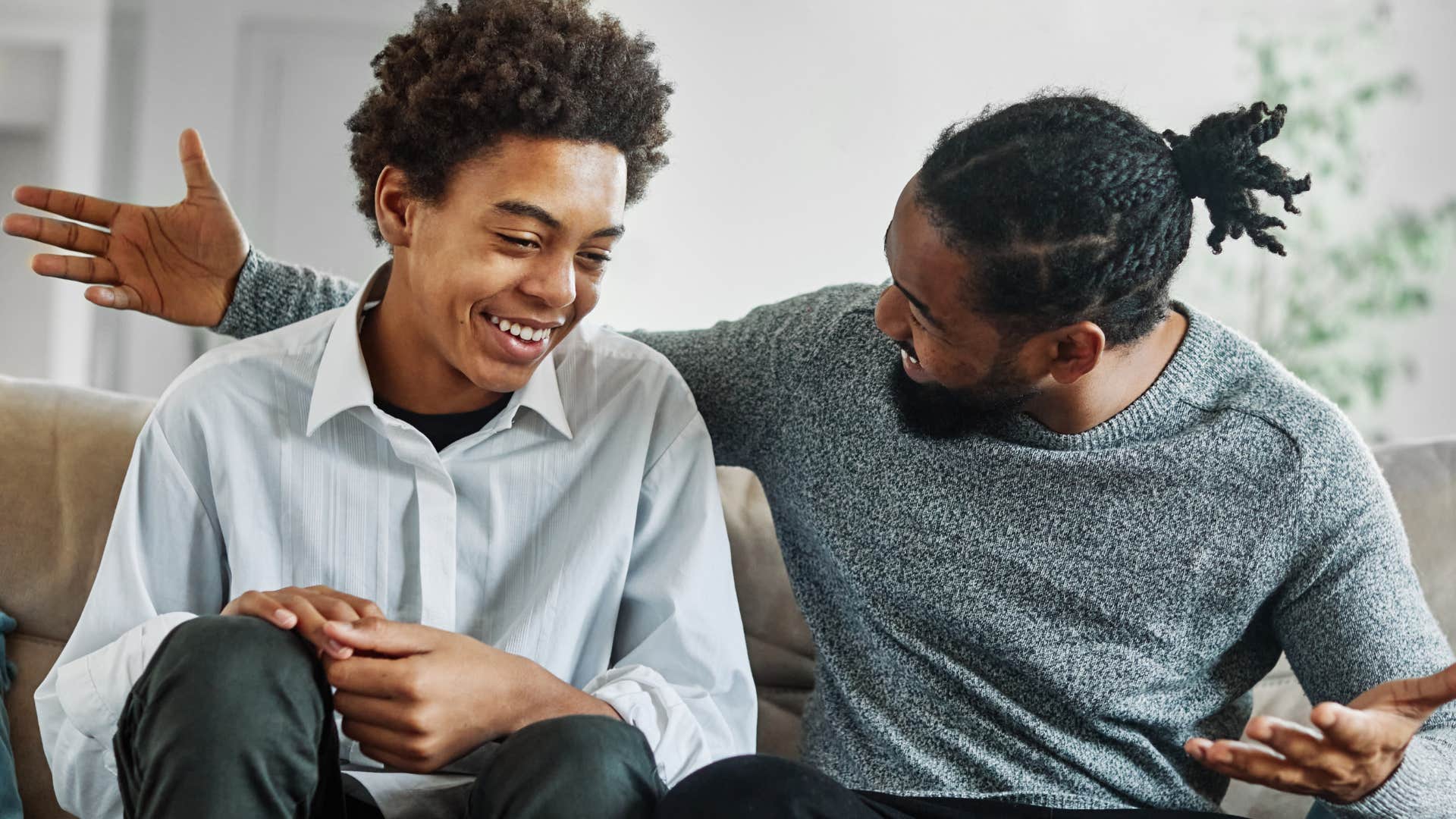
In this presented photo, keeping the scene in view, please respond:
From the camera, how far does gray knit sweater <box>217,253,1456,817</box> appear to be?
1179mm

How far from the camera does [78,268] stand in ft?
4.41

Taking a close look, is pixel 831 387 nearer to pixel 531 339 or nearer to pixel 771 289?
pixel 531 339

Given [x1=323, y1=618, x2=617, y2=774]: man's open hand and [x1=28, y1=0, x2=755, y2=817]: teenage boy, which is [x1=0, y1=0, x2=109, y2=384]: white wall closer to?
[x1=28, y1=0, x2=755, y2=817]: teenage boy

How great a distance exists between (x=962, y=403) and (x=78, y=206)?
3.11 feet

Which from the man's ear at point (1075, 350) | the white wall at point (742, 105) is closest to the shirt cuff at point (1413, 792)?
the man's ear at point (1075, 350)

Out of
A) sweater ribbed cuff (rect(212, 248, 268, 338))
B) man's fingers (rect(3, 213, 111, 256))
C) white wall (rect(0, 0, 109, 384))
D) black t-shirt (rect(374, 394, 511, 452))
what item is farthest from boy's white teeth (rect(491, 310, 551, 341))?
white wall (rect(0, 0, 109, 384))

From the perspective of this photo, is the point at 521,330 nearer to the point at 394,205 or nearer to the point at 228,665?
the point at 394,205

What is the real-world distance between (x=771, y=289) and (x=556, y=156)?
2.02 m

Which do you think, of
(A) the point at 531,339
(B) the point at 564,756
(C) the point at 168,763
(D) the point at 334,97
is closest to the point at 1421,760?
(B) the point at 564,756

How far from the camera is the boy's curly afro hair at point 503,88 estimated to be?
1.13m

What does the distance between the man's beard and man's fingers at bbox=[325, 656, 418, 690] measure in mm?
540

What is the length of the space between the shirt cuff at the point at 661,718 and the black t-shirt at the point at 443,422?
28cm

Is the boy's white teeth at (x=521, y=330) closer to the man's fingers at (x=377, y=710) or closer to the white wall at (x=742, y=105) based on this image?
→ the man's fingers at (x=377, y=710)

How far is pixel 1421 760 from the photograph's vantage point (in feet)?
3.50
